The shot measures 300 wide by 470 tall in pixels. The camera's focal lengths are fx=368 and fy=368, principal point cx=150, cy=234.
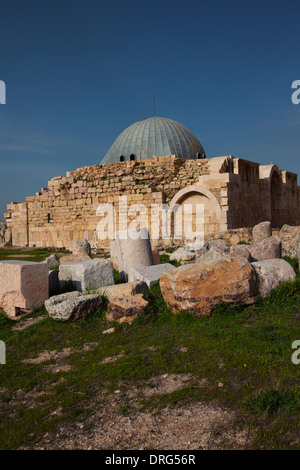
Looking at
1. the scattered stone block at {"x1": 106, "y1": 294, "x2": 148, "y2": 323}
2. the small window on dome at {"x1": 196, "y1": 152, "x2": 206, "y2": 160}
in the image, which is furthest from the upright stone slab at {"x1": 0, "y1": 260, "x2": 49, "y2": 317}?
the small window on dome at {"x1": 196, "y1": 152, "x2": 206, "y2": 160}

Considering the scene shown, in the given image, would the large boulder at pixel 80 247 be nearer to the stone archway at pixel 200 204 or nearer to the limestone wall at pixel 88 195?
the limestone wall at pixel 88 195

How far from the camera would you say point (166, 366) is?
160 inches

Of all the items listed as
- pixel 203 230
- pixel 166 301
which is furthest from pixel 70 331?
pixel 203 230

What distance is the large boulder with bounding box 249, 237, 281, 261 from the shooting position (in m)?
8.32

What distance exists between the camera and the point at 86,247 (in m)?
13.3

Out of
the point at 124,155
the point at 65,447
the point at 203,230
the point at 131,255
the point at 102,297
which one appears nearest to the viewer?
the point at 65,447

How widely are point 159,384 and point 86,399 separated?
2.41 ft

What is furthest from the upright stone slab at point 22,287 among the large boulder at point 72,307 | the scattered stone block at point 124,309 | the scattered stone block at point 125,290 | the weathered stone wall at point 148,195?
the weathered stone wall at point 148,195

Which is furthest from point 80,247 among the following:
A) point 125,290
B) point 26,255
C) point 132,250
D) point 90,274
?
point 125,290

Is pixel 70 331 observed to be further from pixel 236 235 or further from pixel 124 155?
pixel 124 155

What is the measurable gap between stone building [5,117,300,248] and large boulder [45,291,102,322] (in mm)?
10016

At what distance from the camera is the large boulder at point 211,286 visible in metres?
5.38

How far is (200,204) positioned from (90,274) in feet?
33.0

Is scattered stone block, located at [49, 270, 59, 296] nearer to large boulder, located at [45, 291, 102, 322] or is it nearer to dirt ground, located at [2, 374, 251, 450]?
large boulder, located at [45, 291, 102, 322]
